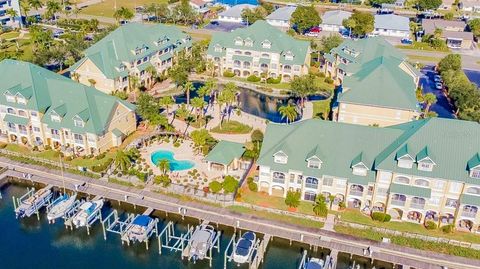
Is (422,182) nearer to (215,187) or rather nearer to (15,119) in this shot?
(215,187)

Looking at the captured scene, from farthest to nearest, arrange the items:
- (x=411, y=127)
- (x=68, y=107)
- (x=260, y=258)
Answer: (x=68, y=107) → (x=411, y=127) → (x=260, y=258)

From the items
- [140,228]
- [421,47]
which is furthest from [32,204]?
[421,47]

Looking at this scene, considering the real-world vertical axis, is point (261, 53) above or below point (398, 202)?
above

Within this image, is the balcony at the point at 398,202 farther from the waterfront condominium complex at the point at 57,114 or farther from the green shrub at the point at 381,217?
the waterfront condominium complex at the point at 57,114

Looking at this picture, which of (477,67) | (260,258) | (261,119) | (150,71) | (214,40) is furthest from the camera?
(477,67)

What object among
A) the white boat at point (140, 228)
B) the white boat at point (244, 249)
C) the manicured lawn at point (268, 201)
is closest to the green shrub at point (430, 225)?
the manicured lawn at point (268, 201)

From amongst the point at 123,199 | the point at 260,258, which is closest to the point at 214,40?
the point at 123,199

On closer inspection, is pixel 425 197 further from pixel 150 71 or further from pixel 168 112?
pixel 150 71
